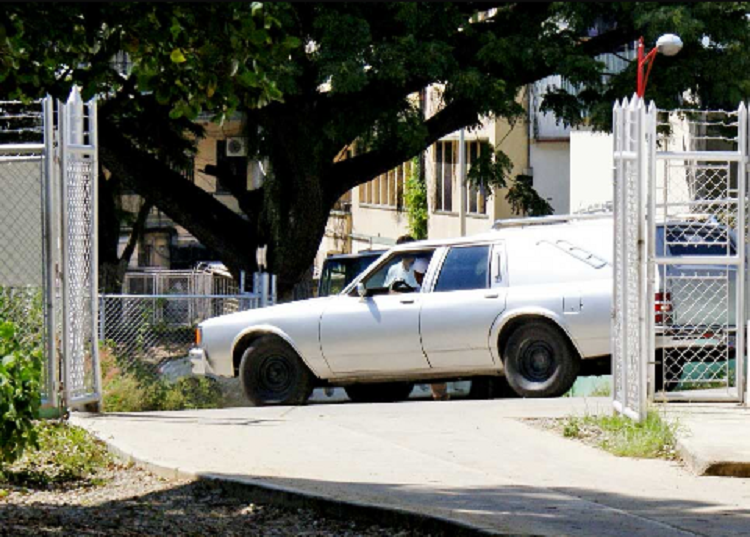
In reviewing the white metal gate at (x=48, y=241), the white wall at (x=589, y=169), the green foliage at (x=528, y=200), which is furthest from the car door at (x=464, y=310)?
the white wall at (x=589, y=169)

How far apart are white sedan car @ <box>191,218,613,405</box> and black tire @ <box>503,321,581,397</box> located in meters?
0.01

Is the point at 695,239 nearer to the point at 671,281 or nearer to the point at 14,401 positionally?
the point at 671,281

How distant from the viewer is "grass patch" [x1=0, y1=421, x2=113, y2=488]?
31.9 ft

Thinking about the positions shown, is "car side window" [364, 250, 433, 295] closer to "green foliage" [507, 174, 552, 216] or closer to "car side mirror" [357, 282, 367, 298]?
"car side mirror" [357, 282, 367, 298]

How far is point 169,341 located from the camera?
22.8 meters

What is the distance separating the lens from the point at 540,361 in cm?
1513

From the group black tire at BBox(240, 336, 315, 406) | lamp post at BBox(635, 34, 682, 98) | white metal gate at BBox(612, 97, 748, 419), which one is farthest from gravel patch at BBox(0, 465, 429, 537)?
lamp post at BBox(635, 34, 682, 98)

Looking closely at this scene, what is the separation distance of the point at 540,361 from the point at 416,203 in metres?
28.5

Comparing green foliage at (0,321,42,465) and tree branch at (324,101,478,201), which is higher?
tree branch at (324,101,478,201)

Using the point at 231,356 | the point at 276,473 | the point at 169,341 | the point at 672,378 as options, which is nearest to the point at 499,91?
the point at 169,341

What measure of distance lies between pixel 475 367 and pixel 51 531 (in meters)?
8.17

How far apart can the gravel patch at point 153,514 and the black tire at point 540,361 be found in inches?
243

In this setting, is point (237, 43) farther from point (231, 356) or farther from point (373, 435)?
point (231, 356)

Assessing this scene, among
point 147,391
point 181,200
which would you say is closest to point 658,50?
point 147,391
